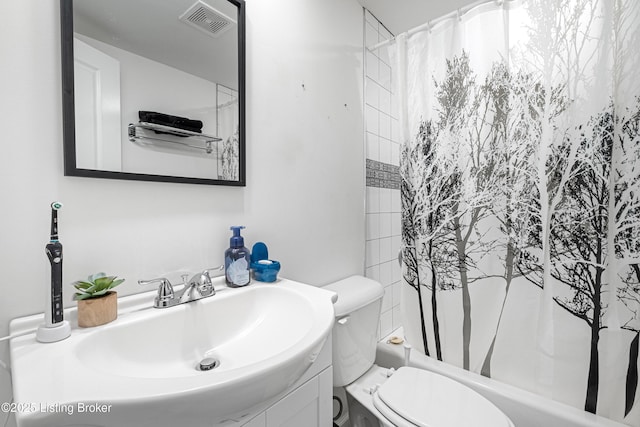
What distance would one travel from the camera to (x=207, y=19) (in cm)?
95

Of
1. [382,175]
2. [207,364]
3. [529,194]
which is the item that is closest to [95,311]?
[207,364]

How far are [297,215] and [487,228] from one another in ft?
2.67

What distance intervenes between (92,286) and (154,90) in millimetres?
562

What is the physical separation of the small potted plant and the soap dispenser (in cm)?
31

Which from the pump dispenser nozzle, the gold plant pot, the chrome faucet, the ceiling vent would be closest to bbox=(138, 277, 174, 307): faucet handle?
the chrome faucet

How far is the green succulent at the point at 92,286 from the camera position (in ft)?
2.11

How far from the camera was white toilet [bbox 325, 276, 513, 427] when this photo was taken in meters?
0.98

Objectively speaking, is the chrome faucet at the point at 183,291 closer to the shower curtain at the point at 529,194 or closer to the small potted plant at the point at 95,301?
the small potted plant at the point at 95,301

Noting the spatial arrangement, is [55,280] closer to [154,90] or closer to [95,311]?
[95,311]

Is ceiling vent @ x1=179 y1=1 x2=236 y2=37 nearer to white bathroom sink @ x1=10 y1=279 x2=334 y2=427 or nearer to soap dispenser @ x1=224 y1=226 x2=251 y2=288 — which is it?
soap dispenser @ x1=224 y1=226 x2=251 y2=288

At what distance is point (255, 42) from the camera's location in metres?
1.07

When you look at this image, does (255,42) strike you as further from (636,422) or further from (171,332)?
(636,422)

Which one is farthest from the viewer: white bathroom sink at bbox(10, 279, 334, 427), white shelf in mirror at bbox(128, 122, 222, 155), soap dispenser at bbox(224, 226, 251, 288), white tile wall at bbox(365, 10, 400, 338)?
white tile wall at bbox(365, 10, 400, 338)

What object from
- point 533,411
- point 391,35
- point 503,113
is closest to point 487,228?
point 503,113
